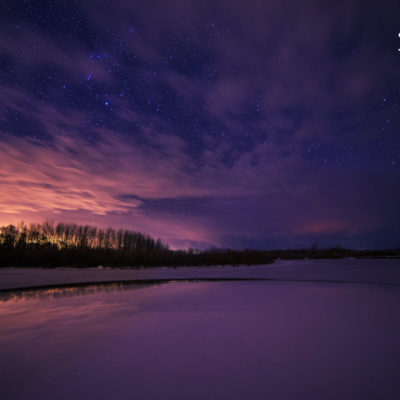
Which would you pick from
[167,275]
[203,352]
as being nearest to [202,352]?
[203,352]

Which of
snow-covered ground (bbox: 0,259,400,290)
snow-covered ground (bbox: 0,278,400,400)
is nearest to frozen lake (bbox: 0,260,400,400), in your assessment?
snow-covered ground (bbox: 0,278,400,400)

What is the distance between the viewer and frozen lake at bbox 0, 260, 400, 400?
134 cm

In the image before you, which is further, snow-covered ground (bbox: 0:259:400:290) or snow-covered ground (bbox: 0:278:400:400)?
snow-covered ground (bbox: 0:259:400:290)

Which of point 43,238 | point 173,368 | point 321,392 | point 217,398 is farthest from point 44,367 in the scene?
point 43,238

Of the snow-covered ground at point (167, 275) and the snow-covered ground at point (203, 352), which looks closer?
the snow-covered ground at point (203, 352)

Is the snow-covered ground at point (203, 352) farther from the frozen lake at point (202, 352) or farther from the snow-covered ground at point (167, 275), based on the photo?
the snow-covered ground at point (167, 275)

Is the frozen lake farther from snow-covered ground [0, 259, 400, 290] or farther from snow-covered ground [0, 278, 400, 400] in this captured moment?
snow-covered ground [0, 259, 400, 290]

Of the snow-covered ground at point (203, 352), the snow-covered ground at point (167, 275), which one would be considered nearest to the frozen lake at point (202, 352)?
the snow-covered ground at point (203, 352)

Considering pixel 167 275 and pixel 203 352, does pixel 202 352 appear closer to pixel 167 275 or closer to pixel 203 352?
pixel 203 352

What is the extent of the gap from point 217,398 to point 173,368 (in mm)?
454

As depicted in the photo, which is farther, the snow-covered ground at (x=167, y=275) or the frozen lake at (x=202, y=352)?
the snow-covered ground at (x=167, y=275)

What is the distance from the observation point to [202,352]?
1865 millimetres

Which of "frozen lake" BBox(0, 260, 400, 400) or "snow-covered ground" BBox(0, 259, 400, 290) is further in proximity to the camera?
"snow-covered ground" BBox(0, 259, 400, 290)

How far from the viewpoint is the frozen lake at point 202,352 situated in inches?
52.9
